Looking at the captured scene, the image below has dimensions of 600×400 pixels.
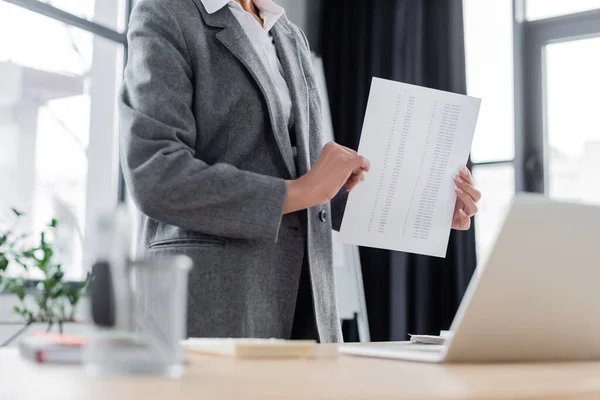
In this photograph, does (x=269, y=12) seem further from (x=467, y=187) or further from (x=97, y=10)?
(x=97, y=10)

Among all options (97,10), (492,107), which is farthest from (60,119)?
(492,107)

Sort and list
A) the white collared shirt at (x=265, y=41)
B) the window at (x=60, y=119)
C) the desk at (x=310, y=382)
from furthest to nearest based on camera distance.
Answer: the window at (x=60, y=119), the white collared shirt at (x=265, y=41), the desk at (x=310, y=382)

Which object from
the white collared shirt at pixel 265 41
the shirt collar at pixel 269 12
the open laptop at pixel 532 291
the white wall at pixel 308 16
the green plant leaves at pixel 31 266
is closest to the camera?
the open laptop at pixel 532 291

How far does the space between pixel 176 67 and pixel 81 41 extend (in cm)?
213

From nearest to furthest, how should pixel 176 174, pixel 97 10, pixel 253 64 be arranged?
1. pixel 176 174
2. pixel 253 64
3. pixel 97 10

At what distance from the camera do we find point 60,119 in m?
3.20

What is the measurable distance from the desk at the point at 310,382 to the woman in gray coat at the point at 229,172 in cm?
41

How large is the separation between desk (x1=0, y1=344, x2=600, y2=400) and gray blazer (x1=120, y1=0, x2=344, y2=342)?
0.41 meters

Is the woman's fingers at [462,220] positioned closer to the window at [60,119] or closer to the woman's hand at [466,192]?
the woman's hand at [466,192]

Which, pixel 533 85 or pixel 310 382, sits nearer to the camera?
pixel 310 382

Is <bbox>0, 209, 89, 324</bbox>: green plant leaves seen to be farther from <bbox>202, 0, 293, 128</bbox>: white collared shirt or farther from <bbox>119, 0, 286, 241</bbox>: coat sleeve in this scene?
<bbox>202, 0, 293, 128</bbox>: white collared shirt

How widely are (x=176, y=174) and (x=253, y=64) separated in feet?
1.09

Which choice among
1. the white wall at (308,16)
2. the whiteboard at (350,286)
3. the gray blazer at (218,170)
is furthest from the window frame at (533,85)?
the gray blazer at (218,170)

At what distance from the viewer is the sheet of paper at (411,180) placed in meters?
1.54
